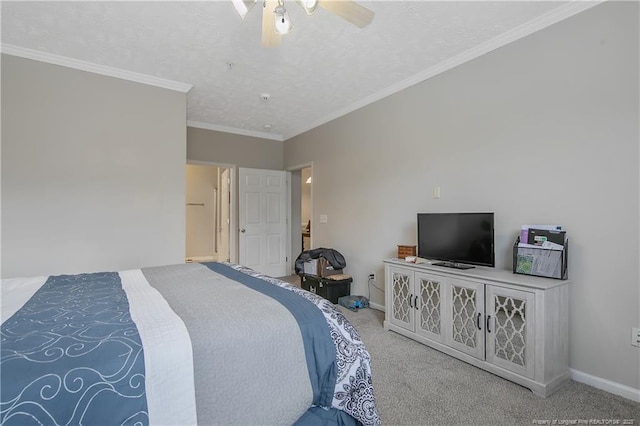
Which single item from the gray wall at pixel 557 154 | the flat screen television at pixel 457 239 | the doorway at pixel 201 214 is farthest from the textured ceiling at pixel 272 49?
the doorway at pixel 201 214

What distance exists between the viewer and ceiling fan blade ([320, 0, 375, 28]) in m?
1.74

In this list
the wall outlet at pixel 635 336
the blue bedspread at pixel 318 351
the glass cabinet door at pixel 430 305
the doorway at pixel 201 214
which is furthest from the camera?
the doorway at pixel 201 214

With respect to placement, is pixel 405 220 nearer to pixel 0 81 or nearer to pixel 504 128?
pixel 504 128

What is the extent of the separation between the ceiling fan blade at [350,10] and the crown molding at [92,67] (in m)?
2.45

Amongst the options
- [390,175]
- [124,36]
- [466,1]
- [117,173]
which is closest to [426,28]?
[466,1]

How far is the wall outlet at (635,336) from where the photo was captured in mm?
2012

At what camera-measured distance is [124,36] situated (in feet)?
8.86

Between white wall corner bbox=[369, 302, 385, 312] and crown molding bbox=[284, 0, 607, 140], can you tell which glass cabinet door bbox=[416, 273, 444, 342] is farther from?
crown molding bbox=[284, 0, 607, 140]

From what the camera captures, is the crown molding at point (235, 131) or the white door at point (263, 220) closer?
the crown molding at point (235, 131)

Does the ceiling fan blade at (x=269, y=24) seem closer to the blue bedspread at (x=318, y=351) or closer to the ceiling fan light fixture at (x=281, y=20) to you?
the ceiling fan light fixture at (x=281, y=20)

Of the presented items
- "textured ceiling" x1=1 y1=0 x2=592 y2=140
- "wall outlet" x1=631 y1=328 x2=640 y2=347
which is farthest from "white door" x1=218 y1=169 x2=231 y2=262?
"wall outlet" x1=631 y1=328 x2=640 y2=347

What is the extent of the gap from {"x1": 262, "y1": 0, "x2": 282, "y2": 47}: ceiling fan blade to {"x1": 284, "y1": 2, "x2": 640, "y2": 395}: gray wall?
188cm

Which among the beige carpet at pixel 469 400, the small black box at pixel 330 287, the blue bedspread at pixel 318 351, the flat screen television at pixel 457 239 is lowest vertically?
the beige carpet at pixel 469 400

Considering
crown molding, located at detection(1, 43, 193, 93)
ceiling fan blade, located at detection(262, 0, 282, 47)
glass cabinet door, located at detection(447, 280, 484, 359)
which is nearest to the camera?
ceiling fan blade, located at detection(262, 0, 282, 47)
